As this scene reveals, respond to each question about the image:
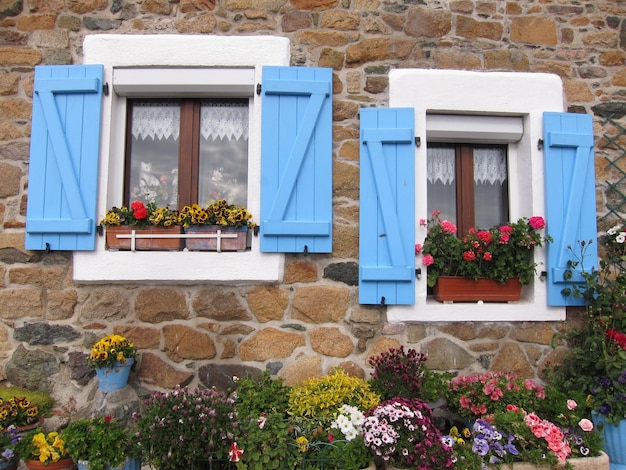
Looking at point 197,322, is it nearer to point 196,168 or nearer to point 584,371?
point 196,168

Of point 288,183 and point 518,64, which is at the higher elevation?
point 518,64

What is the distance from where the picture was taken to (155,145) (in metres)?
3.78

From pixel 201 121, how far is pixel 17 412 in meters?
2.49

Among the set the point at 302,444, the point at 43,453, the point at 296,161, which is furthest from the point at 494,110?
the point at 43,453

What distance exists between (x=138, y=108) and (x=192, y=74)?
0.58 metres

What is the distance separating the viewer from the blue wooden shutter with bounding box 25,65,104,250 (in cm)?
341

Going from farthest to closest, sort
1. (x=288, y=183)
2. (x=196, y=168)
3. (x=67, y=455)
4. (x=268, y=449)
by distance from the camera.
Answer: (x=196, y=168)
(x=288, y=183)
(x=67, y=455)
(x=268, y=449)

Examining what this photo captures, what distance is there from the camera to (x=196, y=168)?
3748 millimetres

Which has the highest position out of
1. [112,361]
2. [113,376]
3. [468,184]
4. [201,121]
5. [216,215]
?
[201,121]

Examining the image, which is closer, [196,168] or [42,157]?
[42,157]

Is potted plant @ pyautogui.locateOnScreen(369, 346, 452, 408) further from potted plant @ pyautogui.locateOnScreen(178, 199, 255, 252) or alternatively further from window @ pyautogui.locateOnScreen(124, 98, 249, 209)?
window @ pyautogui.locateOnScreen(124, 98, 249, 209)

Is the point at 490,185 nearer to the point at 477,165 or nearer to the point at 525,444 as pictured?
the point at 477,165

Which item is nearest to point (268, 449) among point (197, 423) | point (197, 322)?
point (197, 423)

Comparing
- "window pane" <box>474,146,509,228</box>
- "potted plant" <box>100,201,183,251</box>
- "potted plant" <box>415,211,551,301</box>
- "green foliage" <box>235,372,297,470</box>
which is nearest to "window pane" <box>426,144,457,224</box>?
"window pane" <box>474,146,509,228</box>
